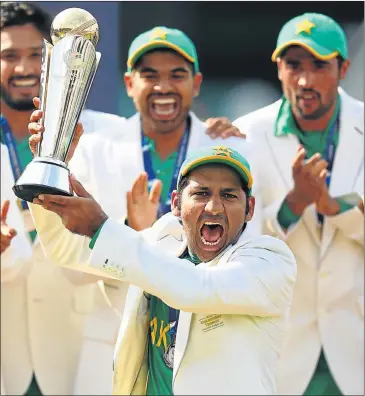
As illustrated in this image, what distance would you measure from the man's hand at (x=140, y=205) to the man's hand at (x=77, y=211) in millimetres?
1510

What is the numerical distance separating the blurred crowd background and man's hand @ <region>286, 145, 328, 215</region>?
2.06 metres

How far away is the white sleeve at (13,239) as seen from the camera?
6.01 meters

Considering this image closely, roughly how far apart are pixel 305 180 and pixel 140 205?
2.85ft

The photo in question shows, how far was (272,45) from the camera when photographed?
1034cm

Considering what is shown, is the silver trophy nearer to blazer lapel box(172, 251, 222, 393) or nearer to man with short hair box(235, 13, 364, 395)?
blazer lapel box(172, 251, 222, 393)

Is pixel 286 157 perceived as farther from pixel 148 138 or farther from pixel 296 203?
pixel 148 138

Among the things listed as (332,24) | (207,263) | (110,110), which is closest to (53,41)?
(207,263)

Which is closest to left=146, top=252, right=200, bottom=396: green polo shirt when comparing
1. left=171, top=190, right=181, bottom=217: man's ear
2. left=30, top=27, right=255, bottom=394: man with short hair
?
left=171, top=190, right=181, bottom=217: man's ear

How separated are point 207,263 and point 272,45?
6.74m

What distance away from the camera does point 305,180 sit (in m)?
5.69

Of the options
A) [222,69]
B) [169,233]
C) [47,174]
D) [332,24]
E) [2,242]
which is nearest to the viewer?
[47,174]

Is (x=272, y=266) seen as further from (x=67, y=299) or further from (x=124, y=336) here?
(x=67, y=299)

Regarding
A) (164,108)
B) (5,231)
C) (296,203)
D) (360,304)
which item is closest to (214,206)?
(5,231)

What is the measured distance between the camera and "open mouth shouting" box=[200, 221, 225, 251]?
376 centimetres
